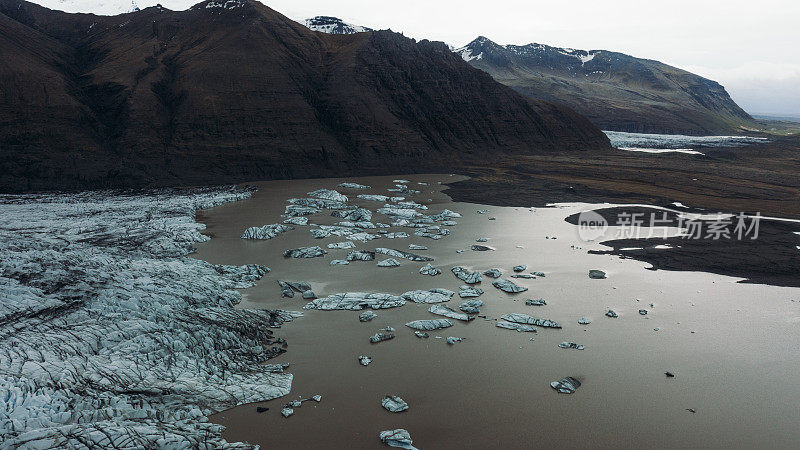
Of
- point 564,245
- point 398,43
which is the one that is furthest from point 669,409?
point 398,43

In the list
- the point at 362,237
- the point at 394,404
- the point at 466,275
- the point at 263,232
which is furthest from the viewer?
the point at 263,232

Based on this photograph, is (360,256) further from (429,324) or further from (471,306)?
(429,324)

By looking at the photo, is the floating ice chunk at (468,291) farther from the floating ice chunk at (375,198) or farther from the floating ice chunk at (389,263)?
the floating ice chunk at (375,198)

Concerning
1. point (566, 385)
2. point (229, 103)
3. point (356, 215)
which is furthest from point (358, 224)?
point (229, 103)

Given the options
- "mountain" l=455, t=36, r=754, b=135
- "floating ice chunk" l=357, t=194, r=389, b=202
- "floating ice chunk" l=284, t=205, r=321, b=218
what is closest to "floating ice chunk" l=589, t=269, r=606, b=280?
"floating ice chunk" l=284, t=205, r=321, b=218

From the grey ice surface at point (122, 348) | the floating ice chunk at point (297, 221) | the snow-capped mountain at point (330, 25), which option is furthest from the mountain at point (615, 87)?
the grey ice surface at point (122, 348)

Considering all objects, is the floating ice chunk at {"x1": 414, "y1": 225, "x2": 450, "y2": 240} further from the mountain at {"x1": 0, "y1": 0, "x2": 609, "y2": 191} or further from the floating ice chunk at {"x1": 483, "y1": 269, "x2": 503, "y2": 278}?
the mountain at {"x1": 0, "y1": 0, "x2": 609, "y2": 191}

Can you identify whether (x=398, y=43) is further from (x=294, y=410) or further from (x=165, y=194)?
(x=294, y=410)
